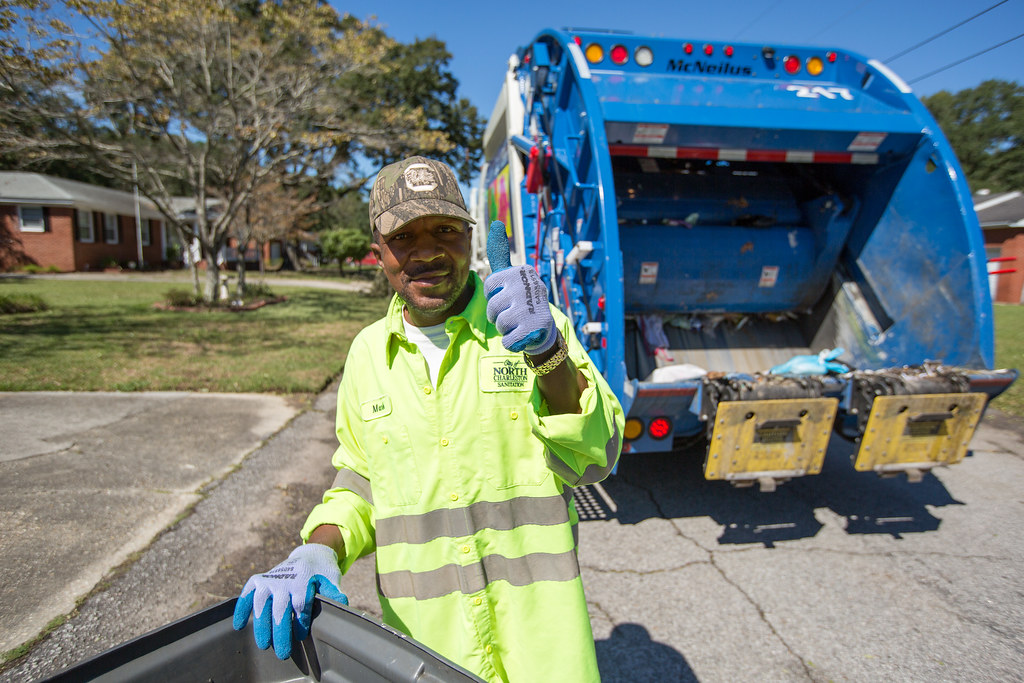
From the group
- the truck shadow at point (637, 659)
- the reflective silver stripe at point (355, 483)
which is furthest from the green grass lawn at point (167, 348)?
the reflective silver stripe at point (355, 483)

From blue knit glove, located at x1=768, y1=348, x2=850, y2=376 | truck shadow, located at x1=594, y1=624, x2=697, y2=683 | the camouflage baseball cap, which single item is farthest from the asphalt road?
the camouflage baseball cap

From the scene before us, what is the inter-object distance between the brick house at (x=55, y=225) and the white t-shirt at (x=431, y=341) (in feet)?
96.3

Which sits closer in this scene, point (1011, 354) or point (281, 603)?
point (281, 603)

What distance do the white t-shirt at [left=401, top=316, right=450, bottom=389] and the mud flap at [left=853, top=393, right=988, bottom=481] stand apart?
94.9 inches

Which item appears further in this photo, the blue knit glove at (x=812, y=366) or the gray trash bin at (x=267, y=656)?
the blue knit glove at (x=812, y=366)


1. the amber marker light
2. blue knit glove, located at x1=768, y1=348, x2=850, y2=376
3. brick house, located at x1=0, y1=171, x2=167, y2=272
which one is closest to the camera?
the amber marker light

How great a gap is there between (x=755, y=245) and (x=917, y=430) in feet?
5.40

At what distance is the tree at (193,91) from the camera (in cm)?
906

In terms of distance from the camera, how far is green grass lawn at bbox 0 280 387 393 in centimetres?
600

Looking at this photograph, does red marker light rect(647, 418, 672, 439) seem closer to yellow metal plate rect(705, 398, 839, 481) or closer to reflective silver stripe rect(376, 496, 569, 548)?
yellow metal plate rect(705, 398, 839, 481)

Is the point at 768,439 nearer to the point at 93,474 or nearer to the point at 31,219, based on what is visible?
the point at 93,474

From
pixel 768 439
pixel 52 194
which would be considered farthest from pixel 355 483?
pixel 52 194

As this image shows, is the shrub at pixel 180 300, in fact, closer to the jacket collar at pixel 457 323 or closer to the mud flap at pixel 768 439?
the mud flap at pixel 768 439

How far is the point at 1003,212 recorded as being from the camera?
19281 mm
